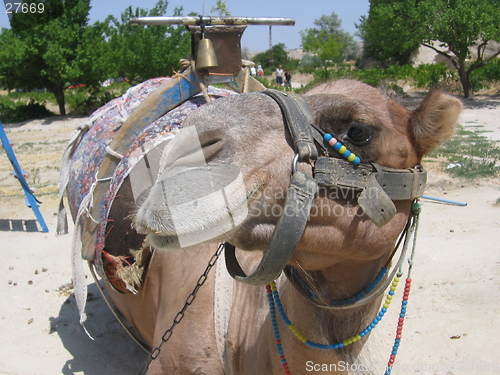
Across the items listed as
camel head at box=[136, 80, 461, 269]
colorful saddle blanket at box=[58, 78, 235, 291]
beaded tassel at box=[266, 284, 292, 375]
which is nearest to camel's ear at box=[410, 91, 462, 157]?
camel head at box=[136, 80, 461, 269]

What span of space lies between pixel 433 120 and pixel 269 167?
2.22 feet

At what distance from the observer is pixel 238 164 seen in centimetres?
155

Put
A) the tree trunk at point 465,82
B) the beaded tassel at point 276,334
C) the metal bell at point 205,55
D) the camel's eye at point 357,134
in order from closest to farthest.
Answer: the camel's eye at point 357,134, the beaded tassel at point 276,334, the metal bell at point 205,55, the tree trunk at point 465,82

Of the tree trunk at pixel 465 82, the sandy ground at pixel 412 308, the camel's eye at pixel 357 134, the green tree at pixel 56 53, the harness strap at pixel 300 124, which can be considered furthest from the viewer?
the green tree at pixel 56 53

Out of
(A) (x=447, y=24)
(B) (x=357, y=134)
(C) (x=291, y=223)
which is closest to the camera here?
(C) (x=291, y=223)

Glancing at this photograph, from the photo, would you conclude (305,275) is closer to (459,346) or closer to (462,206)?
(459,346)

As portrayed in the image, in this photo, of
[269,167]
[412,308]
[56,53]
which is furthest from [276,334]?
[56,53]

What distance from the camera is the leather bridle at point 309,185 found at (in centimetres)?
158

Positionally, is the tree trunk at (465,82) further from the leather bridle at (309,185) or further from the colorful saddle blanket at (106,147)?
the leather bridle at (309,185)

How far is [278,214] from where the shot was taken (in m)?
1.61

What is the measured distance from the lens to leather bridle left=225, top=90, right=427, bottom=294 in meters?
1.58

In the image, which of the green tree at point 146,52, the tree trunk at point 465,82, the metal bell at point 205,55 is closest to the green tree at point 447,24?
the tree trunk at point 465,82

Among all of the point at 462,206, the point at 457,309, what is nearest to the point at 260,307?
the point at 457,309

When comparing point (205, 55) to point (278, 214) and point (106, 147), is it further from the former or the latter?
point (278, 214)
